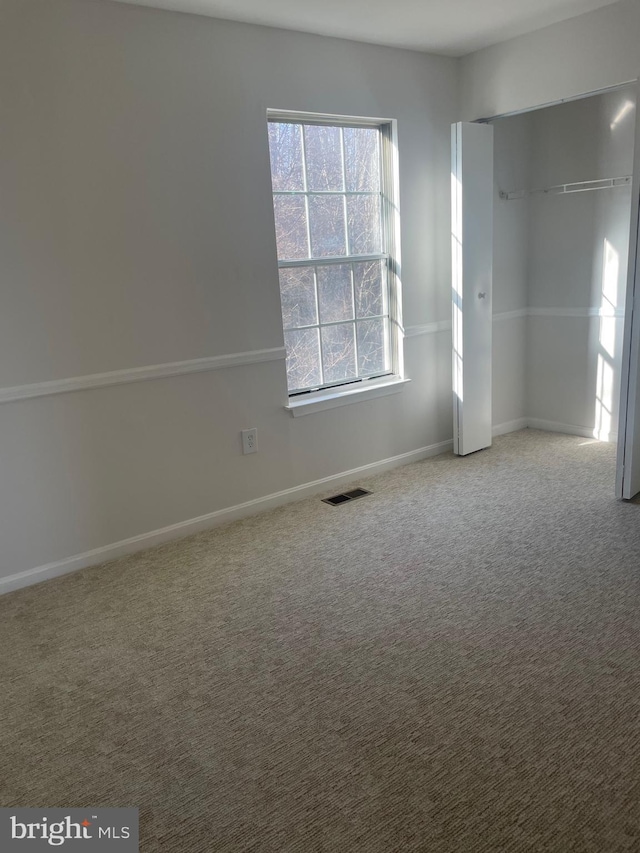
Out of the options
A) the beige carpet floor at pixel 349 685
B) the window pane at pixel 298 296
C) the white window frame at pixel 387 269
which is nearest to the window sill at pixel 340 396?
the white window frame at pixel 387 269

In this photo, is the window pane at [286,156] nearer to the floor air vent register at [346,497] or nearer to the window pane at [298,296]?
the window pane at [298,296]

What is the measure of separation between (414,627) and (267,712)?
65 cm

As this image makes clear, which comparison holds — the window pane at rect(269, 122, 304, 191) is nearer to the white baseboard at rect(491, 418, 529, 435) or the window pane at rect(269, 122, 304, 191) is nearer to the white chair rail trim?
the white chair rail trim

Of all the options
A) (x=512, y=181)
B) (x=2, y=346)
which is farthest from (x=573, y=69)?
(x=2, y=346)

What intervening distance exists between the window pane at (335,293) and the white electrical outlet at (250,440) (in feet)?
2.45

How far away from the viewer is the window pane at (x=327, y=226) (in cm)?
360

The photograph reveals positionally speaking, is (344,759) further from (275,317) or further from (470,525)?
(275,317)

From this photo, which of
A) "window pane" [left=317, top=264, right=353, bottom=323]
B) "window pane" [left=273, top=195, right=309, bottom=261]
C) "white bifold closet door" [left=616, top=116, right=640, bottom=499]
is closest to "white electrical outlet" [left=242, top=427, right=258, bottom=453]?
"window pane" [left=317, top=264, right=353, bottom=323]

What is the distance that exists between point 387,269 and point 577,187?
145 cm

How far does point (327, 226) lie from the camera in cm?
366

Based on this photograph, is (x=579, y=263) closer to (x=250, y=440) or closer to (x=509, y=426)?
(x=509, y=426)

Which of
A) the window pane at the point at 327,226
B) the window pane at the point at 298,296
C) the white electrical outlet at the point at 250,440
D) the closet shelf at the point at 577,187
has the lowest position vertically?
the white electrical outlet at the point at 250,440

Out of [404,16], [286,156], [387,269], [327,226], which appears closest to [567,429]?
[387,269]

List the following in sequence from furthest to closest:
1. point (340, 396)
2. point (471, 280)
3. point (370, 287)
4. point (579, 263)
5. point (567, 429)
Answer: point (567, 429), point (579, 263), point (471, 280), point (370, 287), point (340, 396)
